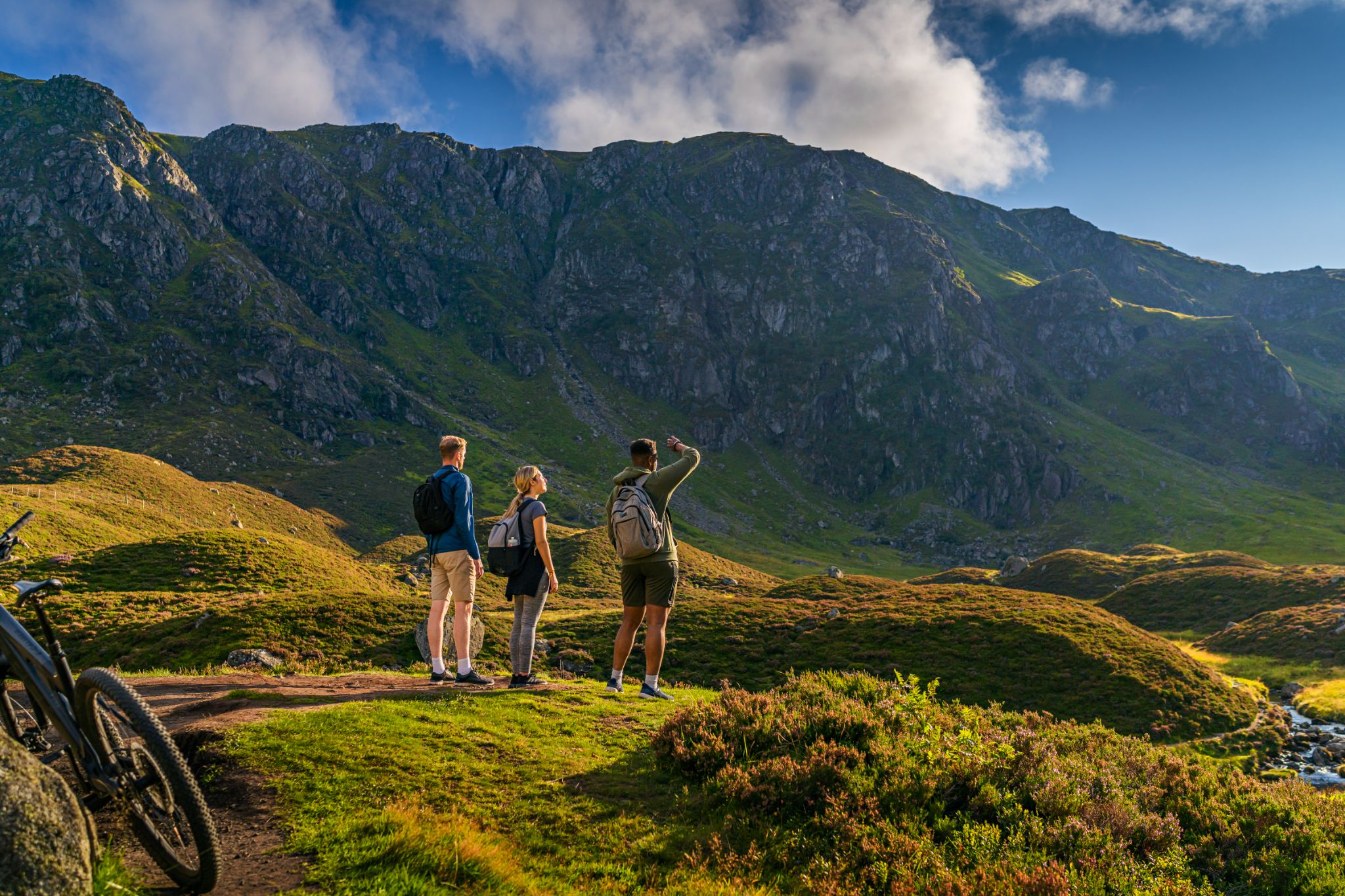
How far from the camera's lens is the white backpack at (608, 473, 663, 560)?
12109 millimetres

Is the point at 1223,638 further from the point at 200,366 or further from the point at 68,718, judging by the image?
the point at 200,366

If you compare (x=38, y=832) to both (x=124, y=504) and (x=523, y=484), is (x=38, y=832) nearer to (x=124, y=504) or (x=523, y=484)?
(x=523, y=484)

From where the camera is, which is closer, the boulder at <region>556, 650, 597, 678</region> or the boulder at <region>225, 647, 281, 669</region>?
the boulder at <region>225, 647, 281, 669</region>

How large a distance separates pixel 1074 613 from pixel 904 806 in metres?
44.5

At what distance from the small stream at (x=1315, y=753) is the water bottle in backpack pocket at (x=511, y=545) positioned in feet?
108

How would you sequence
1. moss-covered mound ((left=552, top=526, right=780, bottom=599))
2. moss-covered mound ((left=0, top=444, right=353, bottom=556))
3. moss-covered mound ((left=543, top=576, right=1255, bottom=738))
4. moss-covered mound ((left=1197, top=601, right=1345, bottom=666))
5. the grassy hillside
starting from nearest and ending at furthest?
the grassy hillside, moss-covered mound ((left=543, top=576, right=1255, bottom=738)), moss-covered mound ((left=1197, top=601, right=1345, bottom=666)), moss-covered mound ((left=0, top=444, right=353, bottom=556)), moss-covered mound ((left=552, top=526, right=780, bottom=599))

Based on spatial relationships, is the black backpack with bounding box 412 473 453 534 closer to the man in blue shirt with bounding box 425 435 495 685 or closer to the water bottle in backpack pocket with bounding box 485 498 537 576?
the man in blue shirt with bounding box 425 435 495 685

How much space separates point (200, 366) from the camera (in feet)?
525

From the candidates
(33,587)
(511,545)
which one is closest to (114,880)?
(33,587)

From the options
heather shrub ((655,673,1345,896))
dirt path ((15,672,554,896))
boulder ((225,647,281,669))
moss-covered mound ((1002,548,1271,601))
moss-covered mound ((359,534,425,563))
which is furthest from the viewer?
moss-covered mound ((359,534,425,563))

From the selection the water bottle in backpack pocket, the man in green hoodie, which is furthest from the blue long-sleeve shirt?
the man in green hoodie

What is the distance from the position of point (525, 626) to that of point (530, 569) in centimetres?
133

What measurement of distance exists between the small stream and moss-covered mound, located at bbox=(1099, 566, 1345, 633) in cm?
3172

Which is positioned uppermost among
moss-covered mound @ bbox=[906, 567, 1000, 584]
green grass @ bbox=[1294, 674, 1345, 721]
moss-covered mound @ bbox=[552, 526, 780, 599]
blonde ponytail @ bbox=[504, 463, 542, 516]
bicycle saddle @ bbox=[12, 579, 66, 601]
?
blonde ponytail @ bbox=[504, 463, 542, 516]
